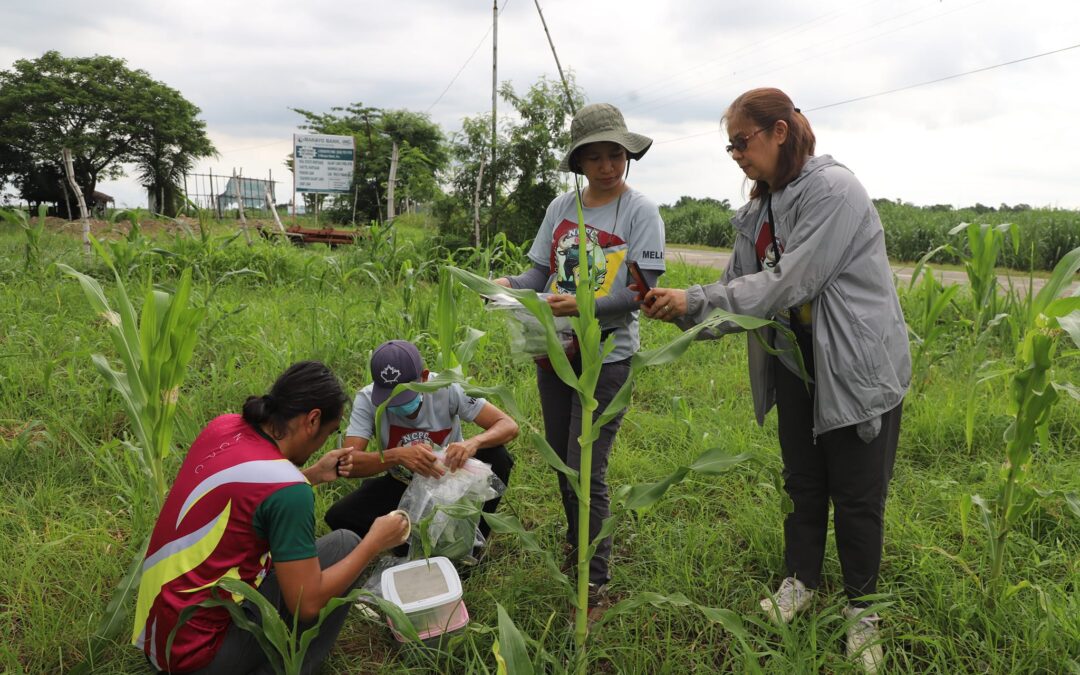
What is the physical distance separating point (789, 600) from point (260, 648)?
5.01 ft

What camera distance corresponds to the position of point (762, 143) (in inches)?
66.2

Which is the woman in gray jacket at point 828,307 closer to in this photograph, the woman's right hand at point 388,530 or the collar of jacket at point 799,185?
the collar of jacket at point 799,185

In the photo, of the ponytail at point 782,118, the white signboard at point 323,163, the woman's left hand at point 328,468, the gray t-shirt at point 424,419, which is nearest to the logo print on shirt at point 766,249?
the ponytail at point 782,118

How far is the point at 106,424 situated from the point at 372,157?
16177mm

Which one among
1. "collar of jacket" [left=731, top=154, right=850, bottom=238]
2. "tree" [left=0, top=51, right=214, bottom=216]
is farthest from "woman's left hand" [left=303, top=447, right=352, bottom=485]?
"tree" [left=0, top=51, right=214, bottom=216]

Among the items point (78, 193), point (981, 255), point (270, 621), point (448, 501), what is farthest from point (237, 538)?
point (78, 193)

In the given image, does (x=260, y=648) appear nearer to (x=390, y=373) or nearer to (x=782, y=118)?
(x=390, y=373)

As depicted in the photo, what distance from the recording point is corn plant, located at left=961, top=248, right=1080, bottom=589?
1640 millimetres

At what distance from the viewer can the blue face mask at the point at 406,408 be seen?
7.12 ft

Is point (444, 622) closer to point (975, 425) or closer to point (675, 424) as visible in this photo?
point (675, 424)

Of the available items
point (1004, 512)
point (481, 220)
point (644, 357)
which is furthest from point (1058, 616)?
point (481, 220)

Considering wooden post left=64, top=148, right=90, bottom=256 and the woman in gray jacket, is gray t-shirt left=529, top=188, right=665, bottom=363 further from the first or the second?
wooden post left=64, top=148, right=90, bottom=256

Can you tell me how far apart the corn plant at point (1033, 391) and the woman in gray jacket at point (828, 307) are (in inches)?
13.0

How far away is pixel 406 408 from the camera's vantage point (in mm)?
2174
